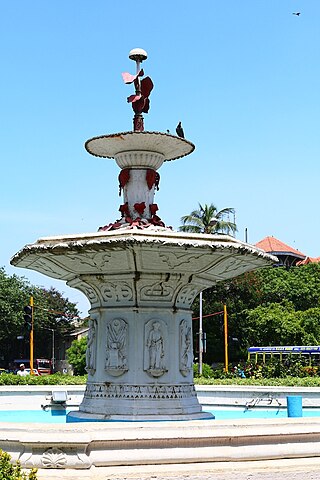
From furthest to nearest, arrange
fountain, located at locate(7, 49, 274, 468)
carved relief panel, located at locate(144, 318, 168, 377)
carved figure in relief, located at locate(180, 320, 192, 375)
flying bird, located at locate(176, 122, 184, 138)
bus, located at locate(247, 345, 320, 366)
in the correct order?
bus, located at locate(247, 345, 320, 366) → flying bird, located at locate(176, 122, 184, 138) → carved figure in relief, located at locate(180, 320, 192, 375) → carved relief panel, located at locate(144, 318, 168, 377) → fountain, located at locate(7, 49, 274, 468)

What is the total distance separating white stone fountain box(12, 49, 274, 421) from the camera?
8.70 meters

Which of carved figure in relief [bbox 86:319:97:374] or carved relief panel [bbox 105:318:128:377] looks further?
carved figure in relief [bbox 86:319:97:374]

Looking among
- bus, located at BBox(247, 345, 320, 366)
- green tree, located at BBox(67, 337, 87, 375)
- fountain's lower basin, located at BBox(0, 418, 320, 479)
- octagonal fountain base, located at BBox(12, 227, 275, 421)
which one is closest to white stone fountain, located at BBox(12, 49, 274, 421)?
octagonal fountain base, located at BBox(12, 227, 275, 421)

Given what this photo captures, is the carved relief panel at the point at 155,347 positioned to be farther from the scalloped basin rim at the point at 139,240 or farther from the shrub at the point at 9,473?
the shrub at the point at 9,473

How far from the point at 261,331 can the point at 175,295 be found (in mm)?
34688

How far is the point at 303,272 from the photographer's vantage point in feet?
179

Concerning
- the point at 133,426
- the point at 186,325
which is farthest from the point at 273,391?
the point at 133,426

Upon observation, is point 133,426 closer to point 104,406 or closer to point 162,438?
point 162,438

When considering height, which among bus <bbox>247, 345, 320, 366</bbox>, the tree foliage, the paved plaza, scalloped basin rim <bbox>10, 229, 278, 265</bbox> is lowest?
the paved plaza

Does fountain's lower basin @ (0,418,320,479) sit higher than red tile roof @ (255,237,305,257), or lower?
lower

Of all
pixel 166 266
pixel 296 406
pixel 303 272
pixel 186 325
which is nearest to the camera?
pixel 166 266

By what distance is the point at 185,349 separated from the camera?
31.6 ft

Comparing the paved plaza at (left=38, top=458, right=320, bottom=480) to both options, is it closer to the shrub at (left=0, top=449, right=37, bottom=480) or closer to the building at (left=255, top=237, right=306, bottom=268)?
the shrub at (left=0, top=449, right=37, bottom=480)

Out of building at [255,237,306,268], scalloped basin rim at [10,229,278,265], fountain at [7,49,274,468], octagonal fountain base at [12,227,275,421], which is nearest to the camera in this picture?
scalloped basin rim at [10,229,278,265]
